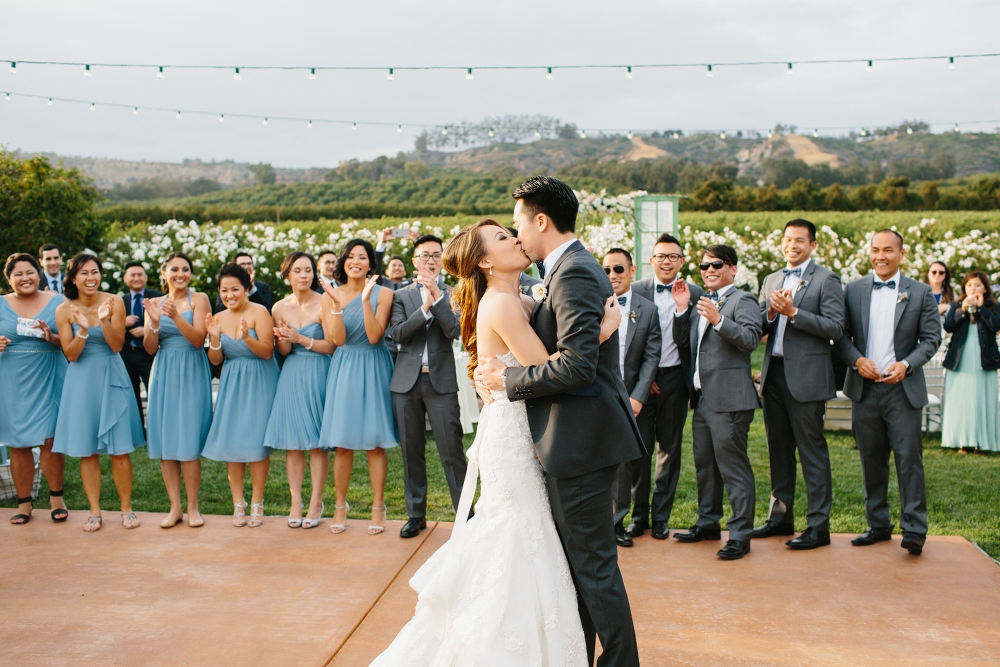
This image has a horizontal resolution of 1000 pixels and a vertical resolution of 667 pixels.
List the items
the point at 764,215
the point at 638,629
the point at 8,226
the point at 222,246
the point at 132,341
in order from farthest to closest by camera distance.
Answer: the point at 764,215 → the point at 222,246 → the point at 8,226 → the point at 132,341 → the point at 638,629

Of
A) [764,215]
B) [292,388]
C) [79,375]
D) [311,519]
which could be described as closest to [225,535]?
[311,519]

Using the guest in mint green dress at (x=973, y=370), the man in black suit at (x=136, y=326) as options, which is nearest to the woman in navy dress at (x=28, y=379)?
the man in black suit at (x=136, y=326)

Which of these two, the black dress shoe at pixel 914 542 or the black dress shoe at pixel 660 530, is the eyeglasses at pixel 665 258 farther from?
the black dress shoe at pixel 914 542

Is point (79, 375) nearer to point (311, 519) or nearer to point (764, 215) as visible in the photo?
point (311, 519)

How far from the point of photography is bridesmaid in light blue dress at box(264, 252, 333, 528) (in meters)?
5.37

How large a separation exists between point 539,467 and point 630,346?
2127 mm

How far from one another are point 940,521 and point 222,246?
32.3 feet

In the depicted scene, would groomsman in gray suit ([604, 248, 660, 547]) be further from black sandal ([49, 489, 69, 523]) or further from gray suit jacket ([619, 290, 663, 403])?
black sandal ([49, 489, 69, 523])

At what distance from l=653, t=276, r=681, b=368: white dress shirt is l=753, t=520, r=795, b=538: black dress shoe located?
3.86 feet

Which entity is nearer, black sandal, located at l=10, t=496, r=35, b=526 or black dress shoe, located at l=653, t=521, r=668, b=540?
black dress shoe, located at l=653, t=521, r=668, b=540

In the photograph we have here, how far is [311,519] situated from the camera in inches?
214

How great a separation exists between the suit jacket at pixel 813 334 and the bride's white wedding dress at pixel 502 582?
8.28ft

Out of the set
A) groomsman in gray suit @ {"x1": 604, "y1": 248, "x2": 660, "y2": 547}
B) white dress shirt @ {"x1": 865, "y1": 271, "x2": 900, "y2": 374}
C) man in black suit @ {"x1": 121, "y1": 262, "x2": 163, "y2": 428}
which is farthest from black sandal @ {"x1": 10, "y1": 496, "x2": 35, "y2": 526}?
white dress shirt @ {"x1": 865, "y1": 271, "x2": 900, "y2": 374}

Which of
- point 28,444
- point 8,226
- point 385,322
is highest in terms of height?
point 8,226
